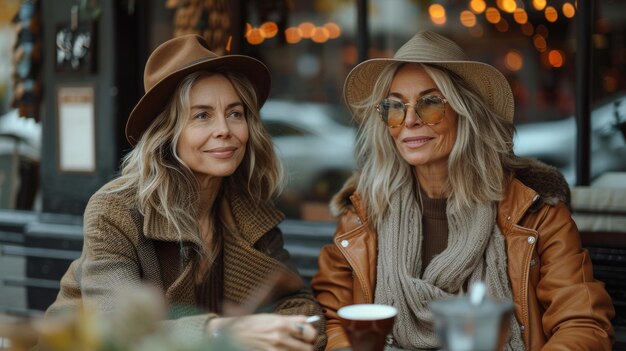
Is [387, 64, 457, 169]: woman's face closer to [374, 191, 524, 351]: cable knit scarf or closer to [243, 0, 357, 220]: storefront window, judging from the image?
[374, 191, 524, 351]: cable knit scarf

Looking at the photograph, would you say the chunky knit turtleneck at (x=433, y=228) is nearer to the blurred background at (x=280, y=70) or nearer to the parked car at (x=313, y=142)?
the blurred background at (x=280, y=70)

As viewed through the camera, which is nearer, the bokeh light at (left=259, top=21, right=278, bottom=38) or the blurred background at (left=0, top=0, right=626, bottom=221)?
the blurred background at (left=0, top=0, right=626, bottom=221)

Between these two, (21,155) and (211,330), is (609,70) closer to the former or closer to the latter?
(21,155)

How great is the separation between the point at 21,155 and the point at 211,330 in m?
4.19

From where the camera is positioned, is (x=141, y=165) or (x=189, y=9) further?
(x=189, y=9)

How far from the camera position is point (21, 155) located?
19.7 feet

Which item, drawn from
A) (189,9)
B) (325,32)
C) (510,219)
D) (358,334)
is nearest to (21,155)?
(189,9)

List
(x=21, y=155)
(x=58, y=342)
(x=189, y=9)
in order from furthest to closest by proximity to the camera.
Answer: (x=21, y=155) < (x=189, y=9) < (x=58, y=342)

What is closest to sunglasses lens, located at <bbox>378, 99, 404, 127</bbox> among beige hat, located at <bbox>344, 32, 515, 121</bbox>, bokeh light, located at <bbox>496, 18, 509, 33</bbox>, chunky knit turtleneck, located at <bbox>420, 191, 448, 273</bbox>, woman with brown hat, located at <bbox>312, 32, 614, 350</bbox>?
woman with brown hat, located at <bbox>312, 32, 614, 350</bbox>

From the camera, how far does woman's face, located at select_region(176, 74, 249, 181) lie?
113 inches

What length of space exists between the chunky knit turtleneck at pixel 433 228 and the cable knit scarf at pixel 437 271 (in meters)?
0.06

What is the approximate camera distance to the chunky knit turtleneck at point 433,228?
3027 millimetres

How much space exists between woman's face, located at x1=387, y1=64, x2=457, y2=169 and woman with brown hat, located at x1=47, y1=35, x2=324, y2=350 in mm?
520

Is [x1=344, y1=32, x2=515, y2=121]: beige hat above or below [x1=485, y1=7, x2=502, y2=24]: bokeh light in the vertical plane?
below
